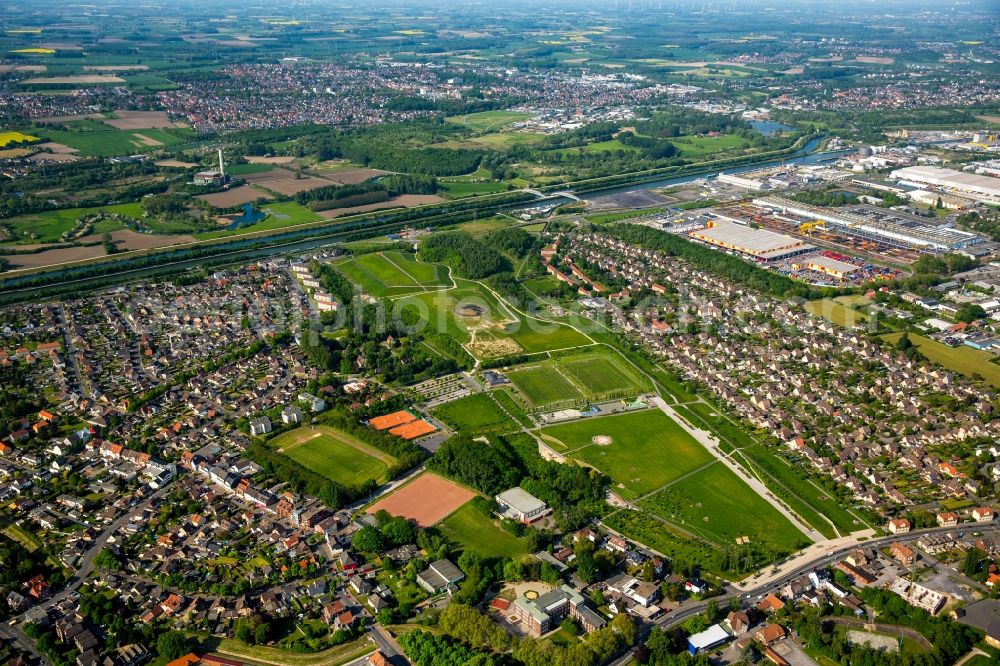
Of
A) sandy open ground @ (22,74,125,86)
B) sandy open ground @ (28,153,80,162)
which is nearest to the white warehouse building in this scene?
sandy open ground @ (28,153,80,162)

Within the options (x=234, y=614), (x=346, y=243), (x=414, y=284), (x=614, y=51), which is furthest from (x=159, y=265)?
(x=614, y=51)

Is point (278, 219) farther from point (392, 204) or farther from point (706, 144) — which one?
point (706, 144)

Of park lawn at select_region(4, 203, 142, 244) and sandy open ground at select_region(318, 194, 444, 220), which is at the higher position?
park lawn at select_region(4, 203, 142, 244)

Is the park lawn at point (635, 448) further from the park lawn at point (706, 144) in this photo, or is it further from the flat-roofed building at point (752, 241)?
the park lawn at point (706, 144)

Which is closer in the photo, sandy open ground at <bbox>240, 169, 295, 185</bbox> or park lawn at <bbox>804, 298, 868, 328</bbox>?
park lawn at <bbox>804, 298, 868, 328</bbox>

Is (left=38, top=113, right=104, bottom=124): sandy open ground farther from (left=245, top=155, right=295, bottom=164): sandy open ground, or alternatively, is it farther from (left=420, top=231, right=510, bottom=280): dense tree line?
(left=420, top=231, right=510, bottom=280): dense tree line

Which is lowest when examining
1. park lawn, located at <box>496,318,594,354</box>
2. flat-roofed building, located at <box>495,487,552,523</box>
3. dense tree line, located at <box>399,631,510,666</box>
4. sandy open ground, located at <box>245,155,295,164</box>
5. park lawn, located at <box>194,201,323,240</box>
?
park lawn, located at <box>194,201,323,240</box>

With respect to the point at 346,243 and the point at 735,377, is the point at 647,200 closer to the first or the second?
the point at 346,243

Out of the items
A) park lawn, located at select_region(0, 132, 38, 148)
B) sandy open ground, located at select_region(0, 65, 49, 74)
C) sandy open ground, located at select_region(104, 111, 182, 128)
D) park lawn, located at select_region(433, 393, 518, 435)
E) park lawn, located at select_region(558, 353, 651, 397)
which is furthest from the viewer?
sandy open ground, located at select_region(0, 65, 49, 74)
